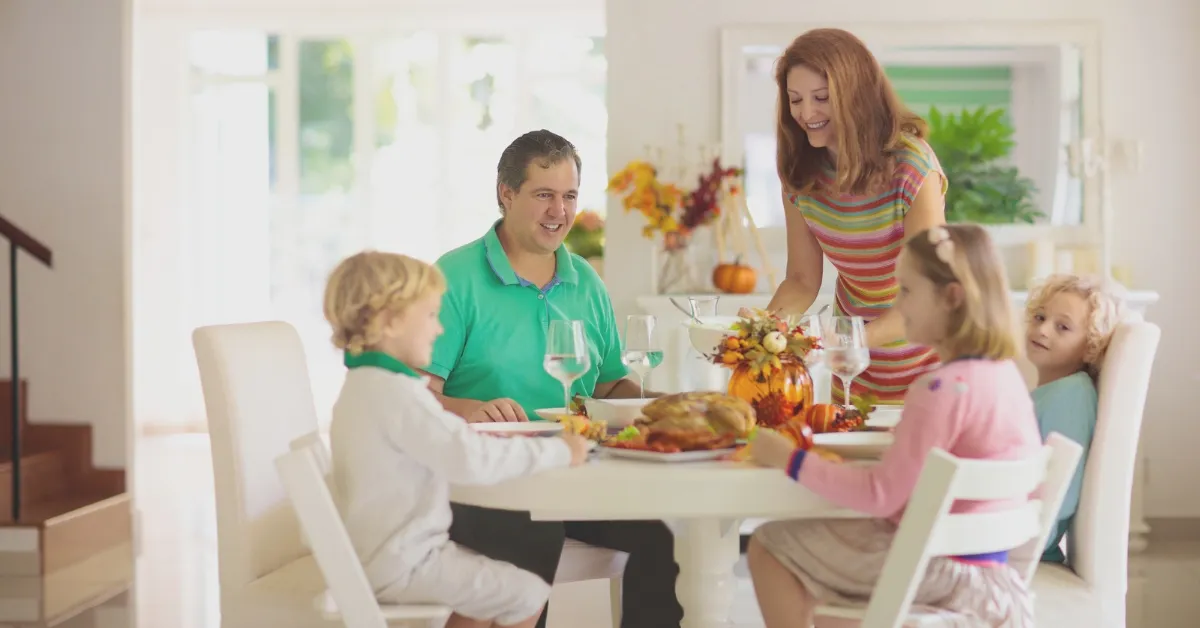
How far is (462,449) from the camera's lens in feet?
5.99

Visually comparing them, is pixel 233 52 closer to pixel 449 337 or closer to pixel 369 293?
pixel 449 337

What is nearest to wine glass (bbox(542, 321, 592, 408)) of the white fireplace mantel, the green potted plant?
the white fireplace mantel

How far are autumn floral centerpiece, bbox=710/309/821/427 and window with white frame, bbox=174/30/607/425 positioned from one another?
6195 millimetres

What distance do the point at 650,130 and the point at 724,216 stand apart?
1.55 ft

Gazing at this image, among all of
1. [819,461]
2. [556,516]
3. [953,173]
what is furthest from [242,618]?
[953,173]

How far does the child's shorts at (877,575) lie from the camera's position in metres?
1.87

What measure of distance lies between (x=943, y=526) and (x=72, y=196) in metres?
4.09

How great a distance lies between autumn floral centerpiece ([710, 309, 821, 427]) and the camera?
2188 millimetres

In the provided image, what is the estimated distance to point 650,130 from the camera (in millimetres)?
5293

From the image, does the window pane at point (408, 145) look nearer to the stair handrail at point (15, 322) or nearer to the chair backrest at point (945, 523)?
the stair handrail at point (15, 322)

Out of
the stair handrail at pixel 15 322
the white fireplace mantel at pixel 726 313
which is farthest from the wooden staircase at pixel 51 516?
the white fireplace mantel at pixel 726 313

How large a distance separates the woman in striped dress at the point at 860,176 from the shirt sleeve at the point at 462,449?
92 cm

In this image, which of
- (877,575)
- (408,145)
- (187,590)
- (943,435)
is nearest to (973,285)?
(943,435)

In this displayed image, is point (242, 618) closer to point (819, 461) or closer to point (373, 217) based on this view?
point (819, 461)
